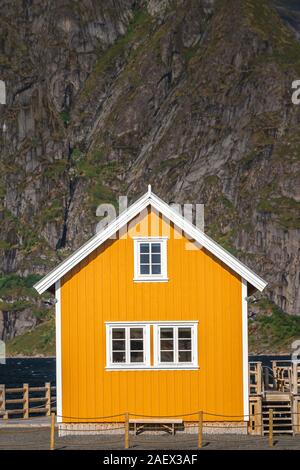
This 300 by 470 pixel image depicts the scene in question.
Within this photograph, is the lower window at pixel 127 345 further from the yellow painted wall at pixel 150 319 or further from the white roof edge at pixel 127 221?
the white roof edge at pixel 127 221

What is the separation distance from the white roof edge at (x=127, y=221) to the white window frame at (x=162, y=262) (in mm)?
839

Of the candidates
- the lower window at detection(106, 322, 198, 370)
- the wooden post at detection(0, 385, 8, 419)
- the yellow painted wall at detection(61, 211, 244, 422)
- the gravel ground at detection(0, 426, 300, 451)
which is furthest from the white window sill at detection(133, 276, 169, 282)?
the wooden post at detection(0, 385, 8, 419)

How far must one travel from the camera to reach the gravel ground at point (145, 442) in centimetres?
3700

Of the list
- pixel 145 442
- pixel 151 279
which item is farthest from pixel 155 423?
pixel 151 279

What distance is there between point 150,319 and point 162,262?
6.84 feet

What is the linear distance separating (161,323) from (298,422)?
236 inches

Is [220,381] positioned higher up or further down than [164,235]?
further down

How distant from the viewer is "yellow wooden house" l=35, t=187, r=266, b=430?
41.2 m

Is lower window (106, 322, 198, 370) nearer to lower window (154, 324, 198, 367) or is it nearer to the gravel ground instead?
lower window (154, 324, 198, 367)

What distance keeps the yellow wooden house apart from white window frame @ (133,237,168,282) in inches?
1.4

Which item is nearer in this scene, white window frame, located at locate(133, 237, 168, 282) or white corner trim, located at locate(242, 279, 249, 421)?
white corner trim, located at locate(242, 279, 249, 421)

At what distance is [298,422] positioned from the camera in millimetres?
41938
